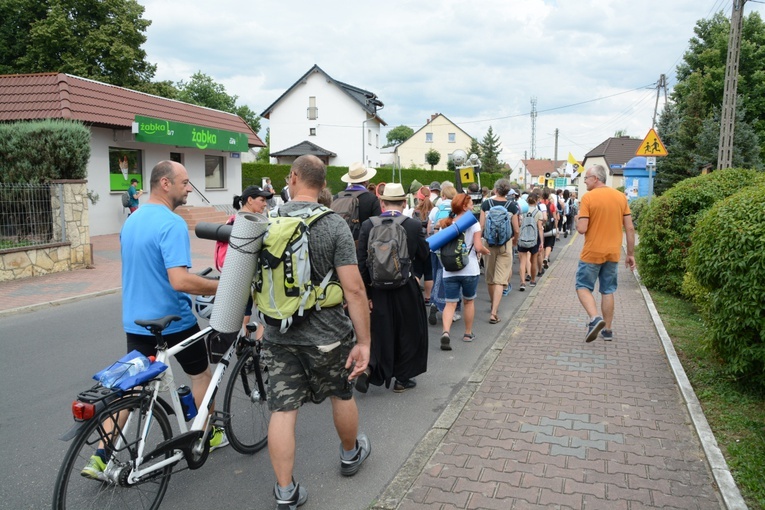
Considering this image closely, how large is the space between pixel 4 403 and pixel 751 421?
19.8 ft

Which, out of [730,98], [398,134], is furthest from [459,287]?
[398,134]

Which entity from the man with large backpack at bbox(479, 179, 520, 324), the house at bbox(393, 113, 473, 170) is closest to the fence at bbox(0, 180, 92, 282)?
the man with large backpack at bbox(479, 179, 520, 324)

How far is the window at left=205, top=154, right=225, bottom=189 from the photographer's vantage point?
2612 centimetres

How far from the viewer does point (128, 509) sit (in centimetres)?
317

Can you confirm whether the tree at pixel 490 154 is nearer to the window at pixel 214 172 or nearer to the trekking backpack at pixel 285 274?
the window at pixel 214 172

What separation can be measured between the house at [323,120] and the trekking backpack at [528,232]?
38.6 m

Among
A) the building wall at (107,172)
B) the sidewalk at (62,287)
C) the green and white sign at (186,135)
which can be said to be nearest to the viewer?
the sidewalk at (62,287)

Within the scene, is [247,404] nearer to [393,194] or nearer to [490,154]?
[393,194]

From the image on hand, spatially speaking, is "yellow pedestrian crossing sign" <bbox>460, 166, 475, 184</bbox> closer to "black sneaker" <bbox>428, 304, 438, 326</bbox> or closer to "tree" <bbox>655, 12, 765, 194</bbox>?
"black sneaker" <bbox>428, 304, 438, 326</bbox>

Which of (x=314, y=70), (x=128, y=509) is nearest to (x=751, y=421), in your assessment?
(x=128, y=509)

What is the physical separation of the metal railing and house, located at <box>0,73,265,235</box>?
6.24 meters

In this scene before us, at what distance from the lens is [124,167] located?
20.3 metres

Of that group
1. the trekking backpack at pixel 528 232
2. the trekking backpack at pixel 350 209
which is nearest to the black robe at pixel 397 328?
the trekking backpack at pixel 350 209

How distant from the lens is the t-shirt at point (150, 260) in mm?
3430
